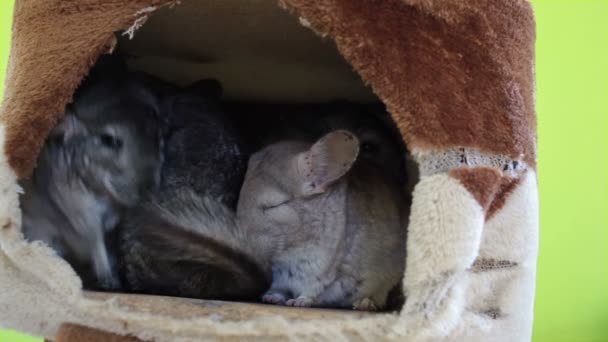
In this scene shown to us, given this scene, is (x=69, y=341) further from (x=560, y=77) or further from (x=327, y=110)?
Result: (x=560, y=77)

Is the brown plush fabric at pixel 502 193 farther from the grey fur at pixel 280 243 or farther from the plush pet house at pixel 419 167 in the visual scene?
the grey fur at pixel 280 243

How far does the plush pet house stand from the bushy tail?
11 cm

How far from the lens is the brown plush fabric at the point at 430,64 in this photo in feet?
3.18

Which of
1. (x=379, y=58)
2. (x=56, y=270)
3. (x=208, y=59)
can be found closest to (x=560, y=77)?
(x=208, y=59)

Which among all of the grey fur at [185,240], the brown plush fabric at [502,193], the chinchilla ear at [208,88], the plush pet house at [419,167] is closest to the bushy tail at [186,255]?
the grey fur at [185,240]

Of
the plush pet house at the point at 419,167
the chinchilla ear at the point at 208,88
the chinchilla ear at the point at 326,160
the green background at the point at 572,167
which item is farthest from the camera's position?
the green background at the point at 572,167

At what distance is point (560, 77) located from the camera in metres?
2.13

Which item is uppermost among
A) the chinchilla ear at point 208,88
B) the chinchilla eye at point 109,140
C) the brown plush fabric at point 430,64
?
the brown plush fabric at point 430,64

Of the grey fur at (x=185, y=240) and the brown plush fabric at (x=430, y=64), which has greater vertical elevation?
the brown plush fabric at (x=430, y=64)

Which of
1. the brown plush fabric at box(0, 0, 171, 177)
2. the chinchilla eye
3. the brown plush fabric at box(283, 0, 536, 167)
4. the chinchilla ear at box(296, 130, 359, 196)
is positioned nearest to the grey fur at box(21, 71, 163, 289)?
the chinchilla eye

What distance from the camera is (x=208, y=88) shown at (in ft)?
4.60

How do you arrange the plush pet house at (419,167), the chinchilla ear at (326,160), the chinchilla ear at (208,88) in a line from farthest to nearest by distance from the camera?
the chinchilla ear at (208,88) → the chinchilla ear at (326,160) → the plush pet house at (419,167)

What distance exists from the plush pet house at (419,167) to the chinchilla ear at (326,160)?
13cm

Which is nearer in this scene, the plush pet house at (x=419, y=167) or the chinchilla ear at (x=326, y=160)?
the plush pet house at (x=419, y=167)
